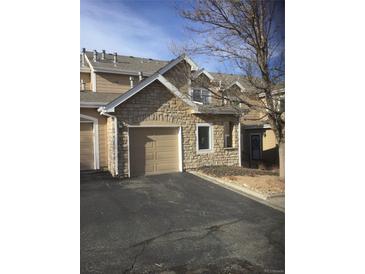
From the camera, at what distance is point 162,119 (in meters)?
2.45

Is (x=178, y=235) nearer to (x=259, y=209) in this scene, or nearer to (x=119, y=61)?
(x=259, y=209)

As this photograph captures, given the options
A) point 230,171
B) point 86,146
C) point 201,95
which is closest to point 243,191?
point 230,171

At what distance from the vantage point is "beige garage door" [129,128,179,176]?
2.10 m

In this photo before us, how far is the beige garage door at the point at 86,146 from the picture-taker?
5.21 feet

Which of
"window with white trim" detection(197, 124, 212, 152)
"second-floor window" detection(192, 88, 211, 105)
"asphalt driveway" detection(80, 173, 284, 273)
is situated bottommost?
"asphalt driveway" detection(80, 173, 284, 273)

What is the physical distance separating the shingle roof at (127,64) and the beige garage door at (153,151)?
0.58 metres

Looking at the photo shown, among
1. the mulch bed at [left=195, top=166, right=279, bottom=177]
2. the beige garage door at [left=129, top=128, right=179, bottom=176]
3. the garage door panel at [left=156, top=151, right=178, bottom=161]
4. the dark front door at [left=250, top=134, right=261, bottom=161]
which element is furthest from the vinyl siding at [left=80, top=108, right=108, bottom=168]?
the dark front door at [left=250, top=134, right=261, bottom=161]

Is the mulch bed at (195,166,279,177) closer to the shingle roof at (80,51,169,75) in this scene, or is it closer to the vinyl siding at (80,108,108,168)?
the vinyl siding at (80,108,108,168)

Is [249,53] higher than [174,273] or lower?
higher
